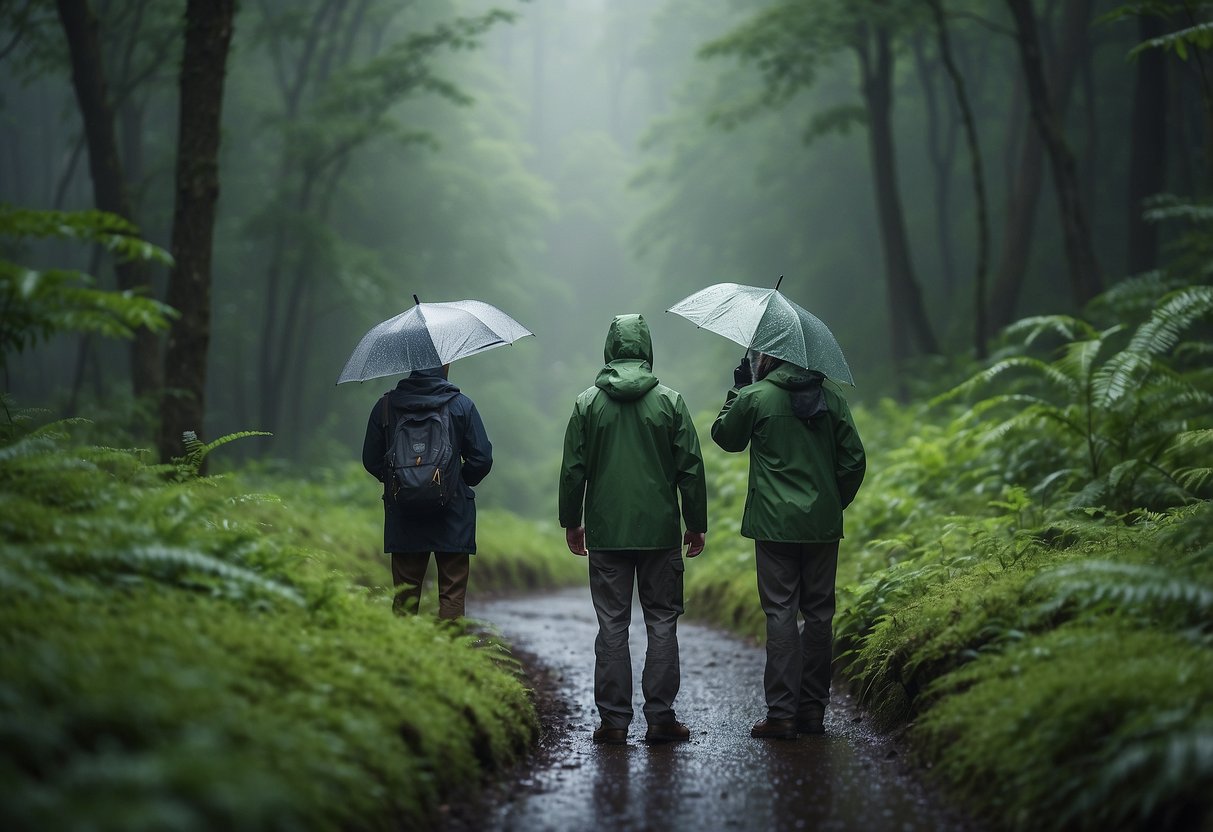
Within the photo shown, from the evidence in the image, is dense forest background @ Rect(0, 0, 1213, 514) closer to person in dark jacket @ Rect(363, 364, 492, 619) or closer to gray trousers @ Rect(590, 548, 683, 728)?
person in dark jacket @ Rect(363, 364, 492, 619)

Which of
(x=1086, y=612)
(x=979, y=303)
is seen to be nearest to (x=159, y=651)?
(x=1086, y=612)

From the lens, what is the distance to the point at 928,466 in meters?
9.86

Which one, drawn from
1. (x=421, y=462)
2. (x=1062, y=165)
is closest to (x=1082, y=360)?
(x=421, y=462)

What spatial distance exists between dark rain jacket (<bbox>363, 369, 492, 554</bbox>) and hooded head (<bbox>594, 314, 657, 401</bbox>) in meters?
0.84

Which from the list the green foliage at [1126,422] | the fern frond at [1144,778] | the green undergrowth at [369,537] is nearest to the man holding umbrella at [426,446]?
the green undergrowth at [369,537]

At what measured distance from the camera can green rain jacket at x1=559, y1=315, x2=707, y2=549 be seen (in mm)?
5770

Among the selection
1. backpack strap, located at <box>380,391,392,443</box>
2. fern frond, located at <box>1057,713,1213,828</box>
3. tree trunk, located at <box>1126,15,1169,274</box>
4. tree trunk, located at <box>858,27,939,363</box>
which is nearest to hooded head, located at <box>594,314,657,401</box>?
backpack strap, located at <box>380,391,392,443</box>

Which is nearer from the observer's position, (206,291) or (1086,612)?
(1086,612)

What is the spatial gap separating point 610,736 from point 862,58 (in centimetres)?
1385

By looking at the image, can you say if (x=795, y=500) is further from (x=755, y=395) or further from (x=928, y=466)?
(x=928, y=466)

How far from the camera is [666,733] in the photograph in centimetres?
563

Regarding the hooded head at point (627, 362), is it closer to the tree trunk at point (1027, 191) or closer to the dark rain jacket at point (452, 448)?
the dark rain jacket at point (452, 448)

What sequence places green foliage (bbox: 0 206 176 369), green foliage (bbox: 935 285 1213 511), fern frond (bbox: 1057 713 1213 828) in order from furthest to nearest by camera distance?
green foliage (bbox: 935 285 1213 511) → green foliage (bbox: 0 206 176 369) → fern frond (bbox: 1057 713 1213 828)

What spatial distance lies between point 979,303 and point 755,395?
855 centimetres
